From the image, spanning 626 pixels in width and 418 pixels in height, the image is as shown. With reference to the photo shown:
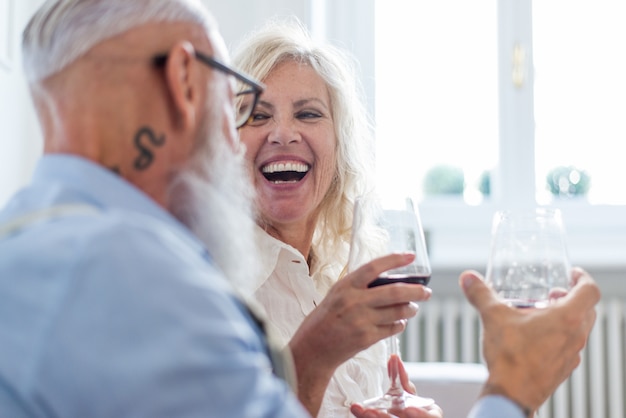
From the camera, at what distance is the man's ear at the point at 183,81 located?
83cm

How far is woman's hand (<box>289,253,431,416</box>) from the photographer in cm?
112

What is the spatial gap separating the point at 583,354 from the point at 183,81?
2695 millimetres

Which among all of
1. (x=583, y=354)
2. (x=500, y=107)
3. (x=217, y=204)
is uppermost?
(x=500, y=107)

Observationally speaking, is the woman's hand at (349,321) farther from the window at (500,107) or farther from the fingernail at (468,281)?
the window at (500,107)

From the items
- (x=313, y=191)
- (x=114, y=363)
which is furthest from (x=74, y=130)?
(x=313, y=191)

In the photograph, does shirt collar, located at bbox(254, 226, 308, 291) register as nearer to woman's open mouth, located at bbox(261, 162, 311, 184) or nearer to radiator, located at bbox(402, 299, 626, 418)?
woman's open mouth, located at bbox(261, 162, 311, 184)

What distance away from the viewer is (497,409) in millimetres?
811

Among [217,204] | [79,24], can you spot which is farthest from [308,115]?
[79,24]

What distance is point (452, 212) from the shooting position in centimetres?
346

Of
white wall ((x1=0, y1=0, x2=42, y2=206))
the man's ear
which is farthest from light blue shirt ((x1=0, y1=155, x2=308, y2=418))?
white wall ((x1=0, y1=0, x2=42, y2=206))

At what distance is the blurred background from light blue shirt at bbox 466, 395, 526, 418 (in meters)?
2.52

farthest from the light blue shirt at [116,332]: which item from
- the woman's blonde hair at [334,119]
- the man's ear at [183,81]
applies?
the woman's blonde hair at [334,119]

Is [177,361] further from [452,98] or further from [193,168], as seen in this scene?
[452,98]

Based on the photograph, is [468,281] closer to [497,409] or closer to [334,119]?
[497,409]
